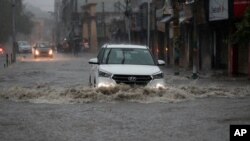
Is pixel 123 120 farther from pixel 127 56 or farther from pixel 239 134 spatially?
pixel 127 56

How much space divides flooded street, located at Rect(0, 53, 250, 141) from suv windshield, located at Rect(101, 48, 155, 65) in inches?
55.4

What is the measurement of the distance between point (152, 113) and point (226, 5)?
671 inches

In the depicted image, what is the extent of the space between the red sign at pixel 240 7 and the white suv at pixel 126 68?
9.39m

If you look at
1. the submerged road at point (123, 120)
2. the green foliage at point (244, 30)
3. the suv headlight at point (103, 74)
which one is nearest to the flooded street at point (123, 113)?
the submerged road at point (123, 120)

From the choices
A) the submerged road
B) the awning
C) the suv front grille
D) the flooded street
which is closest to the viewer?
the submerged road

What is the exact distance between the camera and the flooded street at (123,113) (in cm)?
1237

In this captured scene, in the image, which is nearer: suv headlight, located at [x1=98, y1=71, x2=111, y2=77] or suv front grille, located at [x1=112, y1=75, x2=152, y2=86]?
suv front grille, located at [x1=112, y1=75, x2=152, y2=86]

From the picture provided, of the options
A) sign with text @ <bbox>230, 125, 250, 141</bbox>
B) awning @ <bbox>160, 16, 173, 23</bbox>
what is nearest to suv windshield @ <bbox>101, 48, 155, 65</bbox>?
sign with text @ <bbox>230, 125, 250, 141</bbox>

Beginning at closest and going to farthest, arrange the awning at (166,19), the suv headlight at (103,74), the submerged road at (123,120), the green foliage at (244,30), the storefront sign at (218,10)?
the submerged road at (123,120) < the suv headlight at (103,74) < the green foliage at (244,30) < the storefront sign at (218,10) < the awning at (166,19)

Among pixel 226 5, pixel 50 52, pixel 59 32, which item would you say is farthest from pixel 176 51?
pixel 59 32

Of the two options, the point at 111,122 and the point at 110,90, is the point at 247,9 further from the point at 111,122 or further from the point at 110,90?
the point at 111,122

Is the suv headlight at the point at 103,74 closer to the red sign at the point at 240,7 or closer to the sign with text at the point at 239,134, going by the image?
the sign with text at the point at 239,134

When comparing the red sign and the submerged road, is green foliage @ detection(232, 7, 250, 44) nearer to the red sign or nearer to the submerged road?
the red sign

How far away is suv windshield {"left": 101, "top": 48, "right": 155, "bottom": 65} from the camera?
20656 millimetres
